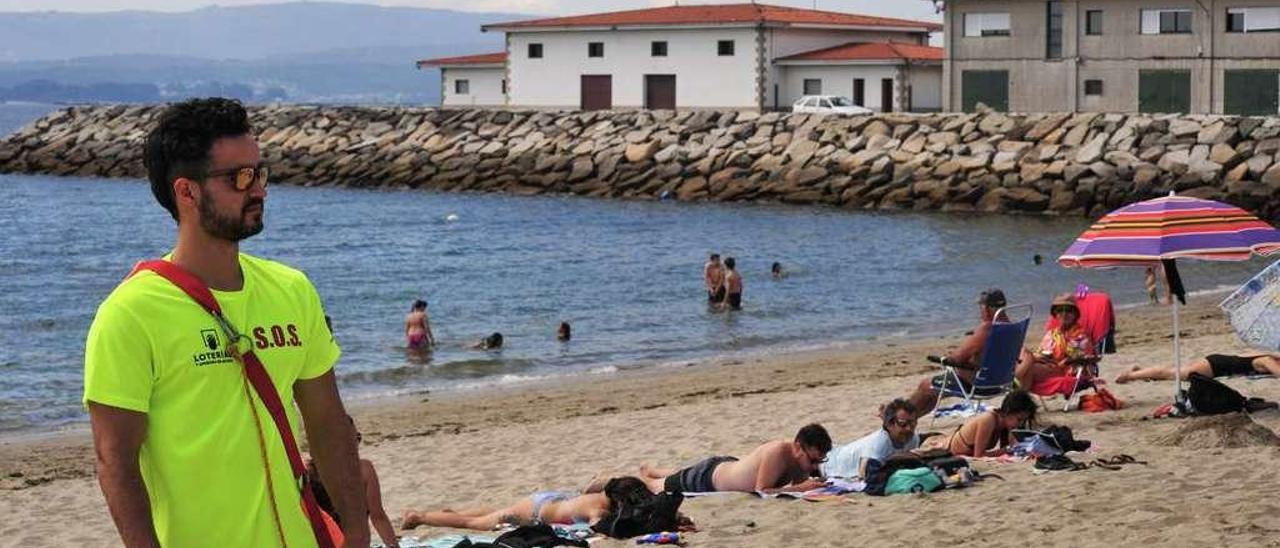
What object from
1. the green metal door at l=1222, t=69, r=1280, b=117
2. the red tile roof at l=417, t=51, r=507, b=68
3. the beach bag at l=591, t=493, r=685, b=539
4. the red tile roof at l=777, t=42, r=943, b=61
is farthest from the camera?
the red tile roof at l=417, t=51, r=507, b=68

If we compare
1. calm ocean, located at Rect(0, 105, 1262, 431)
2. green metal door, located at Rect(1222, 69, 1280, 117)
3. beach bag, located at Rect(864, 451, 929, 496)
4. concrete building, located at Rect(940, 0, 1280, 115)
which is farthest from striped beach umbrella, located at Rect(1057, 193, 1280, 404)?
concrete building, located at Rect(940, 0, 1280, 115)

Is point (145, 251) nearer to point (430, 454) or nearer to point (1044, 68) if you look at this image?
point (1044, 68)

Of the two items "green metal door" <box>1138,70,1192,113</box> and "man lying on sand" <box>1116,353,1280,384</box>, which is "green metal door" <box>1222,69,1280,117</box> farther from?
"man lying on sand" <box>1116,353,1280,384</box>

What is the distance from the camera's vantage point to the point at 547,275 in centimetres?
3722

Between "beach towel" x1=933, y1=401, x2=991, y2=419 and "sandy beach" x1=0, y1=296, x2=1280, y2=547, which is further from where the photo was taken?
"beach towel" x1=933, y1=401, x2=991, y2=419

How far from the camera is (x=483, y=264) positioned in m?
39.9

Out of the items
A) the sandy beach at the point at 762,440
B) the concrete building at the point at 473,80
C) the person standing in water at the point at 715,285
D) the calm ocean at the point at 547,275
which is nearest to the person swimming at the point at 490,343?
the calm ocean at the point at 547,275

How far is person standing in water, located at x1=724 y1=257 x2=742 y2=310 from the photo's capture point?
28.3 meters

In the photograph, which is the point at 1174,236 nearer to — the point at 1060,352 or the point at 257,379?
the point at 1060,352

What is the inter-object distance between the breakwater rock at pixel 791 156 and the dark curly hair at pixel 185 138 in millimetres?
41480

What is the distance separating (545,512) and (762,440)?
13.0ft

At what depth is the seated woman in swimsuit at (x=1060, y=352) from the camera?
1420 cm

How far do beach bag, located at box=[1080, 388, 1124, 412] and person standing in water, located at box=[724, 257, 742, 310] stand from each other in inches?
A: 561

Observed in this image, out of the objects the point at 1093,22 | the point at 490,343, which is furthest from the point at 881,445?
the point at 1093,22
